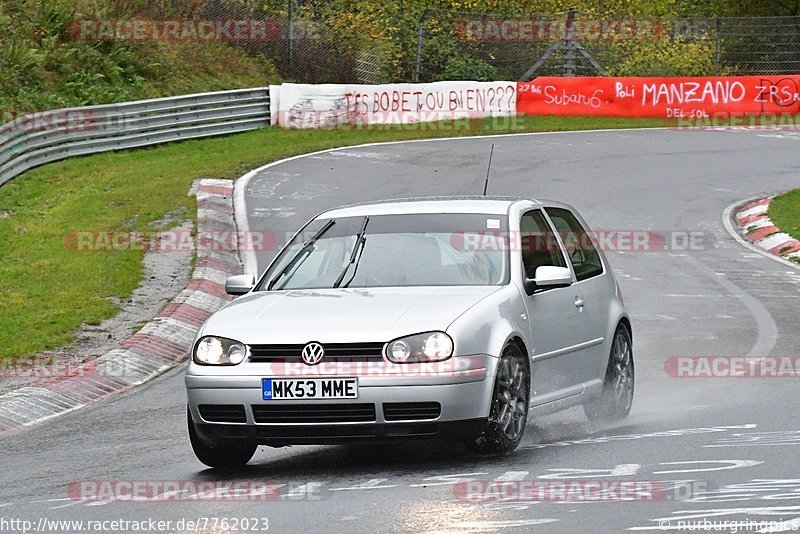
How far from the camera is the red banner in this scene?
35.8 metres

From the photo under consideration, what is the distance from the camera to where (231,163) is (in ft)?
86.6

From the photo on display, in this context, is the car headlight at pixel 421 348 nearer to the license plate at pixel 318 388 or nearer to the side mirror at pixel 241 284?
the license plate at pixel 318 388

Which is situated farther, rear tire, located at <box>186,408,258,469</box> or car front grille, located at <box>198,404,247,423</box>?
rear tire, located at <box>186,408,258,469</box>

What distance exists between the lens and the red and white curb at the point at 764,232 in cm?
1928

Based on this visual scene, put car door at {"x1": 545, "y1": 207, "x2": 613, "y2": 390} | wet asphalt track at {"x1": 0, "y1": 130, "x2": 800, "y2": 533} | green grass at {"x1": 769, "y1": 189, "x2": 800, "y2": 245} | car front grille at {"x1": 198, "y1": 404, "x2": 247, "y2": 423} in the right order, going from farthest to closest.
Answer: green grass at {"x1": 769, "y1": 189, "x2": 800, "y2": 245}, car door at {"x1": 545, "y1": 207, "x2": 613, "y2": 390}, car front grille at {"x1": 198, "y1": 404, "x2": 247, "y2": 423}, wet asphalt track at {"x1": 0, "y1": 130, "x2": 800, "y2": 533}

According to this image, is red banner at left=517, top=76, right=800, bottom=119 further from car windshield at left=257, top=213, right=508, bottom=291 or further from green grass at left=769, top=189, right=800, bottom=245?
car windshield at left=257, top=213, right=508, bottom=291

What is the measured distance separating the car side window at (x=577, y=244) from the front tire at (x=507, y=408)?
1.42 meters

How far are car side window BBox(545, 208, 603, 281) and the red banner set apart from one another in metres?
26.3

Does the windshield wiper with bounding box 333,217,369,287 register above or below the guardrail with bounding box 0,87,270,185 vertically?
above

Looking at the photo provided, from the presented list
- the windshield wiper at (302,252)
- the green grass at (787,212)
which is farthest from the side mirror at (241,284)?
the green grass at (787,212)

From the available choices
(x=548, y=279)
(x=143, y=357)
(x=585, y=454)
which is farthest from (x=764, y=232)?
(x=585, y=454)

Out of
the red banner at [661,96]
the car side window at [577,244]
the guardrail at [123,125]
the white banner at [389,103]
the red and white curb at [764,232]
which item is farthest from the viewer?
the red banner at [661,96]

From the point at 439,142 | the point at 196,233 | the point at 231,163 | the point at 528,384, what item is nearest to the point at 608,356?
the point at 528,384

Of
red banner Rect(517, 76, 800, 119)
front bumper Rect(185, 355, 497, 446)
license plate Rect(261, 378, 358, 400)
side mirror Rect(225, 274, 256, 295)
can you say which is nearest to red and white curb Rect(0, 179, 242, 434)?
side mirror Rect(225, 274, 256, 295)
